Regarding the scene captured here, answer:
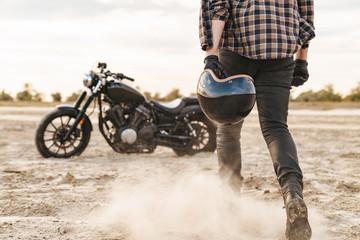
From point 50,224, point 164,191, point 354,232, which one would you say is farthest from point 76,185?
point 354,232

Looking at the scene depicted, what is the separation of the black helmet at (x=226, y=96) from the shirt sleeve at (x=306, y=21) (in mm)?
466

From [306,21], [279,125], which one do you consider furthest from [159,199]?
[306,21]

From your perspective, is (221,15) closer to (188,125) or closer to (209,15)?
(209,15)

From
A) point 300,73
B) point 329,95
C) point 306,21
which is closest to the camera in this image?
point 306,21

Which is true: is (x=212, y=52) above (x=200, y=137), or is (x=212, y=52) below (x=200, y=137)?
above

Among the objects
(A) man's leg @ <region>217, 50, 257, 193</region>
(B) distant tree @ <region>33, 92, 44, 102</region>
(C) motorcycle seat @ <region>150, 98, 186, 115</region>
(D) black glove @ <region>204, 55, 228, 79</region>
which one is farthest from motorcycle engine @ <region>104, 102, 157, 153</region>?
(B) distant tree @ <region>33, 92, 44, 102</region>

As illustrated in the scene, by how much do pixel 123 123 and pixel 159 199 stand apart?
2.52 meters

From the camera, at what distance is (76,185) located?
3662 mm

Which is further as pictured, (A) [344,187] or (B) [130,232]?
(A) [344,187]

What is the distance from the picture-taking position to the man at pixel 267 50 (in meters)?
2.11

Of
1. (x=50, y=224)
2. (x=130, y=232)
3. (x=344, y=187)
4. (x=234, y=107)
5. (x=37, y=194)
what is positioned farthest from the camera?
(x=344, y=187)

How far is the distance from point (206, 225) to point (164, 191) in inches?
40.1

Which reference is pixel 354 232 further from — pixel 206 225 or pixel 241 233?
pixel 206 225

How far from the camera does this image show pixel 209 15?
7.27ft
